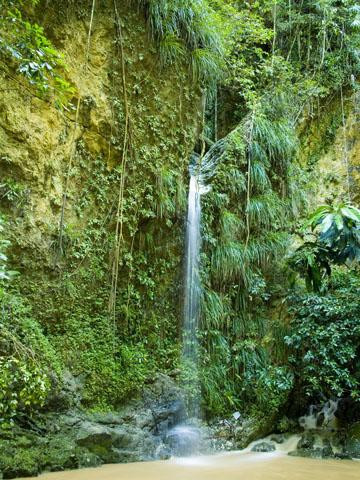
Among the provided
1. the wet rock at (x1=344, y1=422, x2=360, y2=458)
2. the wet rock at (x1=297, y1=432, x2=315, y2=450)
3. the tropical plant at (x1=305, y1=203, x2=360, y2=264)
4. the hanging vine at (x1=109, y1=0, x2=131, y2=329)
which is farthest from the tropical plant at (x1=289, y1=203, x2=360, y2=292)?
the hanging vine at (x1=109, y1=0, x2=131, y2=329)

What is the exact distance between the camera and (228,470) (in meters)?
4.66

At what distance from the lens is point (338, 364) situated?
20.3 feet

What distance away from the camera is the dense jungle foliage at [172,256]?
5.39m

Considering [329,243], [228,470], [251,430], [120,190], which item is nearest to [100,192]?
[120,190]

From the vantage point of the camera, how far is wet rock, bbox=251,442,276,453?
19.4 feet

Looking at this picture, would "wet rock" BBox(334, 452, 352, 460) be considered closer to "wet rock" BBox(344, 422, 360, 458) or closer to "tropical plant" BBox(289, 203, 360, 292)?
"wet rock" BBox(344, 422, 360, 458)

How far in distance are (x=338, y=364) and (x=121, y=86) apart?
5.13 meters

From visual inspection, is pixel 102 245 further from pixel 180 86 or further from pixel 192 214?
pixel 180 86

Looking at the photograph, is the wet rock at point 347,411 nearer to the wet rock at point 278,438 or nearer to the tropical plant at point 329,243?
the wet rock at point 278,438

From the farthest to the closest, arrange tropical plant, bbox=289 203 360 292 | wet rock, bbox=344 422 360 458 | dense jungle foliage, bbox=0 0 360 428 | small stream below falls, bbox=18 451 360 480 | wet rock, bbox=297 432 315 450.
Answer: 1. tropical plant, bbox=289 203 360 292
2. wet rock, bbox=297 432 315 450
3. wet rock, bbox=344 422 360 458
4. dense jungle foliage, bbox=0 0 360 428
5. small stream below falls, bbox=18 451 360 480

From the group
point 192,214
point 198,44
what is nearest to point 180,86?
point 198,44

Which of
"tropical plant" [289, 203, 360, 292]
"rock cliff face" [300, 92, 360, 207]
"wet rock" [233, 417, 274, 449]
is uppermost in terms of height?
"rock cliff face" [300, 92, 360, 207]

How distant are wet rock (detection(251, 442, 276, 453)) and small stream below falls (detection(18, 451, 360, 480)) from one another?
0.39 meters

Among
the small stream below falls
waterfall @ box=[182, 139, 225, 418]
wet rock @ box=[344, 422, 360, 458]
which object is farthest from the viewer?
waterfall @ box=[182, 139, 225, 418]
